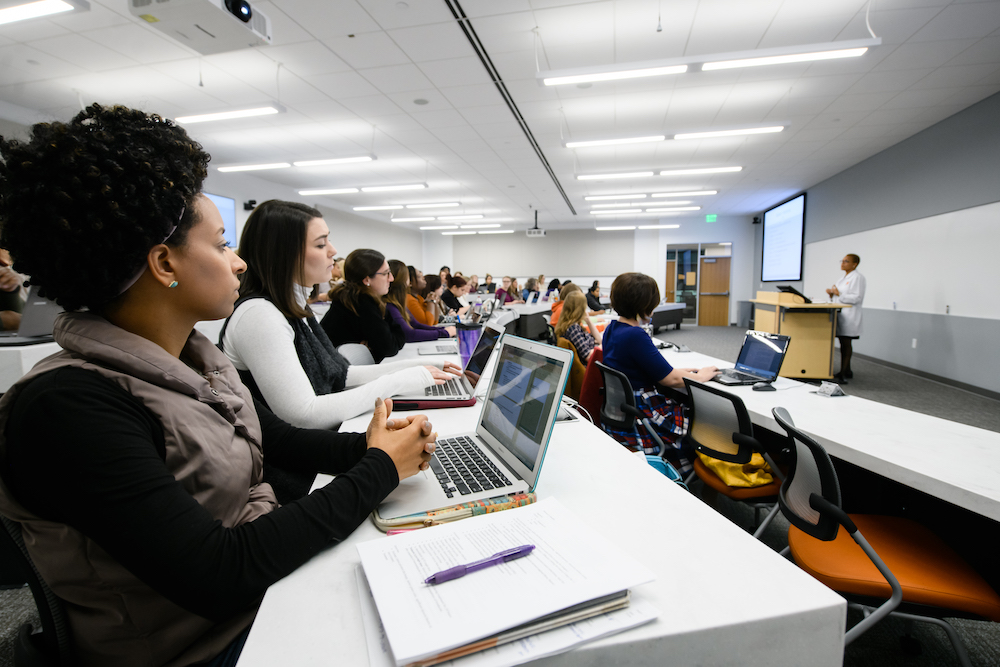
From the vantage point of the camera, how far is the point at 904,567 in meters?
1.24

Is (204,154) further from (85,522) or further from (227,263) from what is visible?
(85,522)

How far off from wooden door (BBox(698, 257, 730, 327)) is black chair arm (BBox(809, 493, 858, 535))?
12.4 metres

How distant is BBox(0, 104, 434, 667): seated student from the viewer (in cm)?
54

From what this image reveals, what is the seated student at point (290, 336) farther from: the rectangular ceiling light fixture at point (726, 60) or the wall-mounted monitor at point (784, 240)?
the wall-mounted monitor at point (784, 240)

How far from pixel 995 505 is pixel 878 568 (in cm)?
29

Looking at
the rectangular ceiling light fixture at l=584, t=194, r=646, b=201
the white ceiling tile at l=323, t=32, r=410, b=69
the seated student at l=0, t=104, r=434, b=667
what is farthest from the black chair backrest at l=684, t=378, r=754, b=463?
the rectangular ceiling light fixture at l=584, t=194, r=646, b=201

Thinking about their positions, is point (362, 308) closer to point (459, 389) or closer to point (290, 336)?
point (459, 389)

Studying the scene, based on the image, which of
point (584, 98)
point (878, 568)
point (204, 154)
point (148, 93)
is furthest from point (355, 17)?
point (878, 568)

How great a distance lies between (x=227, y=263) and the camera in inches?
30.5

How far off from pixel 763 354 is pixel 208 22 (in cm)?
346

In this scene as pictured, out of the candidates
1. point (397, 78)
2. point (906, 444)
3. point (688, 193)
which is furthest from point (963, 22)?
point (688, 193)

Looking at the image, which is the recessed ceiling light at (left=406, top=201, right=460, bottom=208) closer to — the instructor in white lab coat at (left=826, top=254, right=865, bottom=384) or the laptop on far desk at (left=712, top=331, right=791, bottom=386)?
the instructor in white lab coat at (left=826, top=254, right=865, bottom=384)

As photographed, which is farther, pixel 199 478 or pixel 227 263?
pixel 227 263

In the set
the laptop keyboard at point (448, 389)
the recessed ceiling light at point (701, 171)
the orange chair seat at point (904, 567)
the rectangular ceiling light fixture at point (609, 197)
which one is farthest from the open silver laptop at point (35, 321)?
the rectangular ceiling light fixture at point (609, 197)
